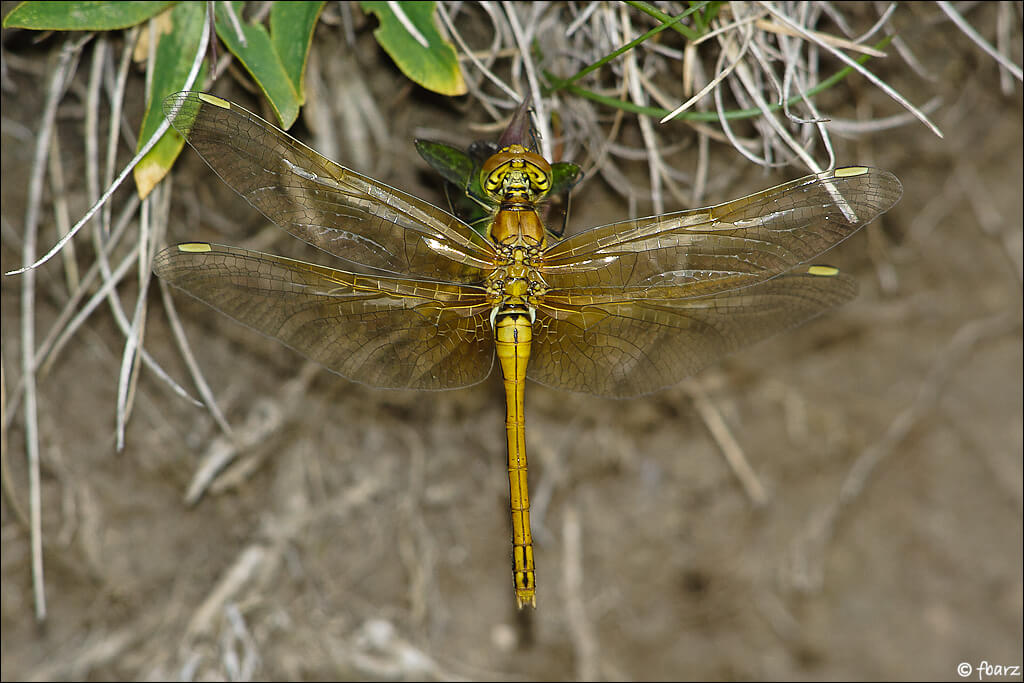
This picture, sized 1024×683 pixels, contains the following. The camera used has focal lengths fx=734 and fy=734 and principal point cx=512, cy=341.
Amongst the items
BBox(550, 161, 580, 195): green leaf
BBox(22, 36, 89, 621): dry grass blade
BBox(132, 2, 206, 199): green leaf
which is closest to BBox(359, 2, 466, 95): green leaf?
BBox(550, 161, 580, 195): green leaf

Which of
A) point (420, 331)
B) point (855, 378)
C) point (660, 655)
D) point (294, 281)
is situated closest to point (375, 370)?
point (420, 331)

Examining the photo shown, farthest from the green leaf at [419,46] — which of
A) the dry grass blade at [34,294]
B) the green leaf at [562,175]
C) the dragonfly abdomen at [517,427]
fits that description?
the dry grass blade at [34,294]

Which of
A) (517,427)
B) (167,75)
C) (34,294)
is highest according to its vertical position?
(167,75)

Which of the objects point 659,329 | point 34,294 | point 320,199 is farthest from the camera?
point 34,294

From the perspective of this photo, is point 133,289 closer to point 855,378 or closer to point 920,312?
point 855,378

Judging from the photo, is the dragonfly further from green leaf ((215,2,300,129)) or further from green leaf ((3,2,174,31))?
green leaf ((3,2,174,31))

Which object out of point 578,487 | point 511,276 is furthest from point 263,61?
point 578,487

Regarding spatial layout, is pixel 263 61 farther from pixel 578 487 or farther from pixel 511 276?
pixel 578 487
